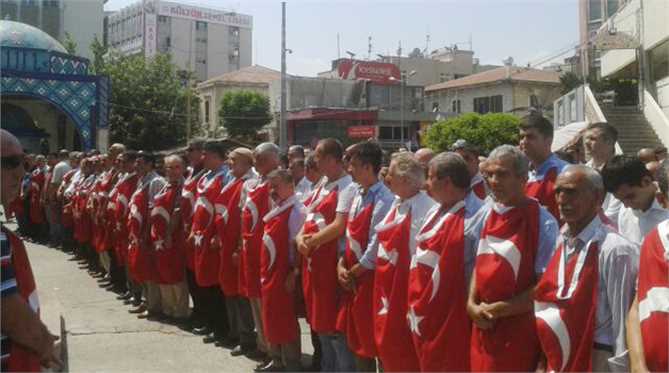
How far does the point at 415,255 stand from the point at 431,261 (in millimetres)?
149

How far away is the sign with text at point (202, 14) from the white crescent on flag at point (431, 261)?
289 feet

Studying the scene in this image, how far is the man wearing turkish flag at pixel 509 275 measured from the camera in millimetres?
3080

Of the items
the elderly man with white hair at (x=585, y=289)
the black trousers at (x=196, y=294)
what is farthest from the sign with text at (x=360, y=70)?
the elderly man with white hair at (x=585, y=289)

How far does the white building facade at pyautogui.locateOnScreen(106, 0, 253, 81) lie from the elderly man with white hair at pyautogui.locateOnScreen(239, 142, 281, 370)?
7987cm

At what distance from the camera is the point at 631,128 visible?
72.4 feet

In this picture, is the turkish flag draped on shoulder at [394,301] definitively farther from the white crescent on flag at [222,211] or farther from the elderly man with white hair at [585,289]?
the white crescent on flag at [222,211]

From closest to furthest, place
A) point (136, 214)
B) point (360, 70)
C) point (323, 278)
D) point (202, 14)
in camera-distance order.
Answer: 1. point (323, 278)
2. point (136, 214)
3. point (360, 70)
4. point (202, 14)

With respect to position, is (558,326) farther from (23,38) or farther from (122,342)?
(23,38)

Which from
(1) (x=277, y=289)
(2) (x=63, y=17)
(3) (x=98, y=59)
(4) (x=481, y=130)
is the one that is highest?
(2) (x=63, y=17)

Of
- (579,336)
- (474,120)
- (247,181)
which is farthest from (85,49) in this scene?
(579,336)

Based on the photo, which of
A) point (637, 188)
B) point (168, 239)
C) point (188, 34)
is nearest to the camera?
point (637, 188)

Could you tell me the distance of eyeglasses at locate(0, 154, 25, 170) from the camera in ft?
9.00

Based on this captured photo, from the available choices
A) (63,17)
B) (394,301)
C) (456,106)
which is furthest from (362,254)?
(63,17)

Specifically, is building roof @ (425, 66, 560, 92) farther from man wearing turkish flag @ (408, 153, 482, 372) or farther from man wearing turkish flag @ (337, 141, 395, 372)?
man wearing turkish flag @ (408, 153, 482, 372)
